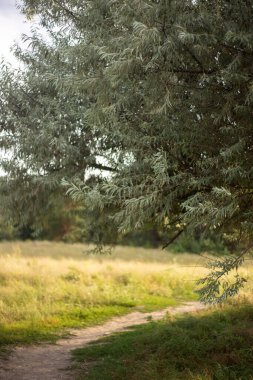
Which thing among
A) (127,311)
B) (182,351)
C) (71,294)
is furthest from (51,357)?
(71,294)

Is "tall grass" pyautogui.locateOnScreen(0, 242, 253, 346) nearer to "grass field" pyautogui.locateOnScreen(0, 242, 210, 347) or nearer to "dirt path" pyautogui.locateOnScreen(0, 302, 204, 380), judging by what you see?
"grass field" pyautogui.locateOnScreen(0, 242, 210, 347)

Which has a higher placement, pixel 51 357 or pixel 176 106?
pixel 176 106

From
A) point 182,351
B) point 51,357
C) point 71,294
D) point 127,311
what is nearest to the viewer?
point 182,351

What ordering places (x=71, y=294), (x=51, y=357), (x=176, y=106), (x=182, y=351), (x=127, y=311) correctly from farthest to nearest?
(x=71, y=294), (x=127, y=311), (x=51, y=357), (x=182, y=351), (x=176, y=106)

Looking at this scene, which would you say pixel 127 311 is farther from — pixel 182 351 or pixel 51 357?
pixel 182 351

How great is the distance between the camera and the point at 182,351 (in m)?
8.63

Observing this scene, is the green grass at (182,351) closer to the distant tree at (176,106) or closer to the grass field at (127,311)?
the grass field at (127,311)

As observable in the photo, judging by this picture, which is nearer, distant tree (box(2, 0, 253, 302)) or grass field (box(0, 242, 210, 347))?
distant tree (box(2, 0, 253, 302))

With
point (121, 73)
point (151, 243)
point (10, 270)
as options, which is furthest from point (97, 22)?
point (151, 243)

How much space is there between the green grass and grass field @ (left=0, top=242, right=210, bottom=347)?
4.67 ft

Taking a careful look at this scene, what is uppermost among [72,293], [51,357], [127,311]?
[72,293]

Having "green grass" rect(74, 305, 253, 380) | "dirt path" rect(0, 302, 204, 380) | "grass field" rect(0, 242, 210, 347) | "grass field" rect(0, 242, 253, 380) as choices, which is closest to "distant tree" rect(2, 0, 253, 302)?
"green grass" rect(74, 305, 253, 380)

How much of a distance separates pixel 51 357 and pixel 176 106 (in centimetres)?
581

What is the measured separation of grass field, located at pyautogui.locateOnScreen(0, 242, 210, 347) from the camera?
1180 cm
